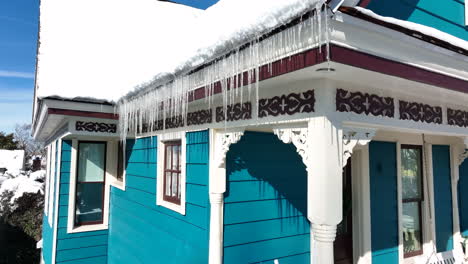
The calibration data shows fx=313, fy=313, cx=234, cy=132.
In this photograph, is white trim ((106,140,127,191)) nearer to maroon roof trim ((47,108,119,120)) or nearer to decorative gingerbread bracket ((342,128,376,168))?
maroon roof trim ((47,108,119,120))

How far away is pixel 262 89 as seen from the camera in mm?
2352

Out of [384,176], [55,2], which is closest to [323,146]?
[384,176]

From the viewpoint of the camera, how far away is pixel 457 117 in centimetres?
292

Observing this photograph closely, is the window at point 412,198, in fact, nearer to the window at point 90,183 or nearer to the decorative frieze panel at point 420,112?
the decorative frieze panel at point 420,112

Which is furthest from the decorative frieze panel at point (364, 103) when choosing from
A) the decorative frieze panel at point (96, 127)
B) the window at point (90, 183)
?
the window at point (90, 183)

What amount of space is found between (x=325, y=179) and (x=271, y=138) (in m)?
1.47

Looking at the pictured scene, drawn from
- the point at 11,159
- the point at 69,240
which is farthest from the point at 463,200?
the point at 11,159

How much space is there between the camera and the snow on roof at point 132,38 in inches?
69.0

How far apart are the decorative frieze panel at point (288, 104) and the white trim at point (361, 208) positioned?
1950mm

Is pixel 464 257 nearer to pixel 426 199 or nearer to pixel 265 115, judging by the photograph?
pixel 426 199

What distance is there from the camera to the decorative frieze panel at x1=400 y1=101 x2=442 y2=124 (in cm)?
235

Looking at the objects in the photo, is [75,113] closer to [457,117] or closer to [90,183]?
[90,183]

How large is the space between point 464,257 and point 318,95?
4349 mm

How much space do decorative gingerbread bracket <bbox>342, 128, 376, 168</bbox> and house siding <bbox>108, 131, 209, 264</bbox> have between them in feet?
5.24
